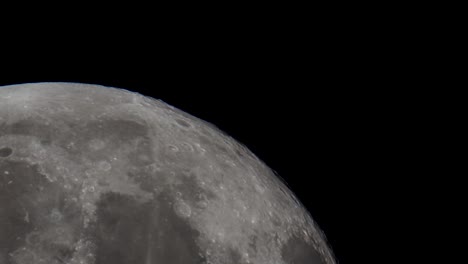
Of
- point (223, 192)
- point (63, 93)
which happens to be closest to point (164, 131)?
point (223, 192)

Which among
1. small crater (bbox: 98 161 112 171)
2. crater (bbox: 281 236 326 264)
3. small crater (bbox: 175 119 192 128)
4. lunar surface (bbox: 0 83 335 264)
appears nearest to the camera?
lunar surface (bbox: 0 83 335 264)

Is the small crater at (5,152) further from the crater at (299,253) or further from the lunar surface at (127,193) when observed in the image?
the crater at (299,253)

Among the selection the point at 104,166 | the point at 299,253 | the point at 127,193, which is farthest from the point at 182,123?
the point at 299,253

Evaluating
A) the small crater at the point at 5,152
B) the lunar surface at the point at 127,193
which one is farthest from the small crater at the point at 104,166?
the small crater at the point at 5,152

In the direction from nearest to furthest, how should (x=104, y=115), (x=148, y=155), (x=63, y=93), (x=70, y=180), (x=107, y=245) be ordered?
1. (x=107, y=245)
2. (x=70, y=180)
3. (x=148, y=155)
4. (x=104, y=115)
5. (x=63, y=93)

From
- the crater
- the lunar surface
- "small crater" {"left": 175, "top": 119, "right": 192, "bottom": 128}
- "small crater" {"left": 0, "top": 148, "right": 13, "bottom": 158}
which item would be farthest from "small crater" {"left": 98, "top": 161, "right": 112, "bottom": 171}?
the crater

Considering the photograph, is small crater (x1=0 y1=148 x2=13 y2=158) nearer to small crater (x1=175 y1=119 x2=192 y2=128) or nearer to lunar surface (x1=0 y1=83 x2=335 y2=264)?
lunar surface (x1=0 y1=83 x2=335 y2=264)

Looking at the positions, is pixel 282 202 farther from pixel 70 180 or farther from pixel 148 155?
pixel 70 180

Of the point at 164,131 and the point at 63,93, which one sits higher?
the point at 164,131
